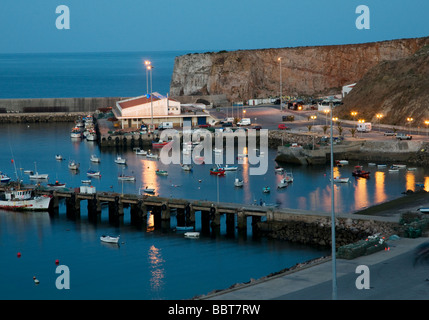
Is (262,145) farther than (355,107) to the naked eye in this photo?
No

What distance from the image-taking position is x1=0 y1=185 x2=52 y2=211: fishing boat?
47.4 m

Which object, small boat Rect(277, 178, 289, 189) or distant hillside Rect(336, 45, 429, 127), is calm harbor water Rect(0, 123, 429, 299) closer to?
small boat Rect(277, 178, 289, 189)

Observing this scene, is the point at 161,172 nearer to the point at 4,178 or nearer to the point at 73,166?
the point at 73,166

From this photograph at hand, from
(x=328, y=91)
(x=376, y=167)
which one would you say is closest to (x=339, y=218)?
(x=376, y=167)

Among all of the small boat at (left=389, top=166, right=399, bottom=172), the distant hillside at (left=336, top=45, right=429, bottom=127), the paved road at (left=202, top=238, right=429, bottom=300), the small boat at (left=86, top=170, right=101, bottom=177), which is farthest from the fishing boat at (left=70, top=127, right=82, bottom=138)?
the paved road at (left=202, top=238, right=429, bottom=300)

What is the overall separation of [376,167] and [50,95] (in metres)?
122

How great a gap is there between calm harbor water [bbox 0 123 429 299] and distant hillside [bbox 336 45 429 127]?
1523 centimetres

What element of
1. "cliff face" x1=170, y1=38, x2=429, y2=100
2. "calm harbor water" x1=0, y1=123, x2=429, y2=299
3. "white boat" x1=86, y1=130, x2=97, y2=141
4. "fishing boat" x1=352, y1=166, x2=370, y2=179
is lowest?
"calm harbor water" x1=0, y1=123, x2=429, y2=299

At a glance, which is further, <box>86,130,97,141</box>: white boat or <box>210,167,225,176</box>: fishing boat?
<box>86,130,97,141</box>: white boat

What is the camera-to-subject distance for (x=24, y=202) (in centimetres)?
4747

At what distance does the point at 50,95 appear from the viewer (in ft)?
570

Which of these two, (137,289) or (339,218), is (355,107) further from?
(137,289)

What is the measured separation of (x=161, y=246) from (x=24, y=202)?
12051mm

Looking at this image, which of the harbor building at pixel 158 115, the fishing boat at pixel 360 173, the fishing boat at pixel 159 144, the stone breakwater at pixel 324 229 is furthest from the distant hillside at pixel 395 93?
the stone breakwater at pixel 324 229
